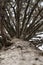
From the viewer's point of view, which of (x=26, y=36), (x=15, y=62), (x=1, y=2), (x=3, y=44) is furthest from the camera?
(x=26, y=36)

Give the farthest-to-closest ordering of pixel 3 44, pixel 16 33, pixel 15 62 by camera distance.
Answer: pixel 16 33, pixel 3 44, pixel 15 62

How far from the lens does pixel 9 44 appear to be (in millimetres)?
Result: 2723

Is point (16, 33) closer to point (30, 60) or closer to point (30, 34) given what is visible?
point (30, 34)

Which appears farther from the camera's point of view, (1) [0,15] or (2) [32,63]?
(1) [0,15]

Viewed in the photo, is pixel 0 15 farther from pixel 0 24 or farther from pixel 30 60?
pixel 30 60

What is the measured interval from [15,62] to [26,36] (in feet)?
8.13

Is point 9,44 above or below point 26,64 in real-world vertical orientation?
below

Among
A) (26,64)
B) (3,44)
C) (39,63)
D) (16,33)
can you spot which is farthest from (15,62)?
(16,33)

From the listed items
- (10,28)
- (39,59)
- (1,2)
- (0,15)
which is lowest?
(10,28)

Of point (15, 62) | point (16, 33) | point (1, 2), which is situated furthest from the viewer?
point (16, 33)

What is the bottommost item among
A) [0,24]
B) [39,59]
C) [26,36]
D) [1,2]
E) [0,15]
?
[26,36]

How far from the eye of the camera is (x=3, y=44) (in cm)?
269

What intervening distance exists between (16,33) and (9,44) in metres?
1.18

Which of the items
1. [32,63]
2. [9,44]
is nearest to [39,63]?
[32,63]
